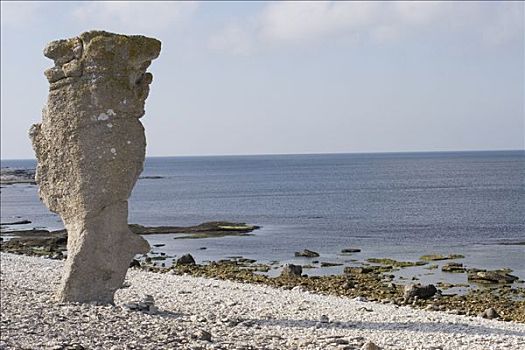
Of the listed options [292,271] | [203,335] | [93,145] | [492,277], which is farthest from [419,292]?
[93,145]

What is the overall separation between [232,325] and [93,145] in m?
4.82

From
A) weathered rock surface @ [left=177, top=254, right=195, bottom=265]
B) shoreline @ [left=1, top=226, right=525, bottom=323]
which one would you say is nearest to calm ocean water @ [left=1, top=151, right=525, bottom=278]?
shoreline @ [left=1, top=226, right=525, bottom=323]

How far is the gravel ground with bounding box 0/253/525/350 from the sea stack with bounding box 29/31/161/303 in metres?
1.08

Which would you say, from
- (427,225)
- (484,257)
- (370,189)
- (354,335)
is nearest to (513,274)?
(484,257)

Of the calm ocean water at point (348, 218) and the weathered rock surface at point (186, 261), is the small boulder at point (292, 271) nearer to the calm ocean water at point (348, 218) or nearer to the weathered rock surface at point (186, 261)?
the calm ocean water at point (348, 218)

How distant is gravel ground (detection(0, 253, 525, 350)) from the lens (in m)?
14.2

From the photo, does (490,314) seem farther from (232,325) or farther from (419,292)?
(232,325)

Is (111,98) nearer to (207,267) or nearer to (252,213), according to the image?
(207,267)

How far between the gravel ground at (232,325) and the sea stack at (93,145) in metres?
1.08

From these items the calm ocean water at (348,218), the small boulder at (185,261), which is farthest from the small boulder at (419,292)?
the small boulder at (185,261)

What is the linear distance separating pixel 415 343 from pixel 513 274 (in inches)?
636

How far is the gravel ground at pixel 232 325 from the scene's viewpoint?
46.5ft

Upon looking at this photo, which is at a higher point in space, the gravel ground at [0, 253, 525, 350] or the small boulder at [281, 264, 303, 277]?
the gravel ground at [0, 253, 525, 350]

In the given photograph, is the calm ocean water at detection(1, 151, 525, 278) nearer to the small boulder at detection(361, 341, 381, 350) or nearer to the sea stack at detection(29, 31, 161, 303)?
the sea stack at detection(29, 31, 161, 303)
